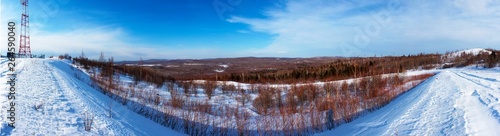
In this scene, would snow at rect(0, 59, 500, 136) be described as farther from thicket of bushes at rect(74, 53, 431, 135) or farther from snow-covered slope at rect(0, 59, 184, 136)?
thicket of bushes at rect(74, 53, 431, 135)

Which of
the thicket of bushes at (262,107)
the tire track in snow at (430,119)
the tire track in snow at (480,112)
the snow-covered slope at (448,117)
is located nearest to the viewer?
the tire track in snow at (480,112)

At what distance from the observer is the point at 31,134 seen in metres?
3.34

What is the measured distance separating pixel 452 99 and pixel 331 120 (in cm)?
230

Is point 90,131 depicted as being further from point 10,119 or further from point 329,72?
point 329,72

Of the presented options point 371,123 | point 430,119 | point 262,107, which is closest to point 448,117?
point 430,119

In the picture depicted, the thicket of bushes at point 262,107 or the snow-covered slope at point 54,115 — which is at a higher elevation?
the snow-covered slope at point 54,115

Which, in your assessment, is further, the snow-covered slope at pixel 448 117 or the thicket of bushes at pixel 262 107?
the thicket of bushes at pixel 262 107

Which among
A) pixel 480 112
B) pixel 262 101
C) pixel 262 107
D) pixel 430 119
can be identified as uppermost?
pixel 480 112

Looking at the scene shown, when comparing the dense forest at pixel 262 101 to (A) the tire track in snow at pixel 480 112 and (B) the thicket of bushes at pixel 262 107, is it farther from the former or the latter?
(A) the tire track in snow at pixel 480 112

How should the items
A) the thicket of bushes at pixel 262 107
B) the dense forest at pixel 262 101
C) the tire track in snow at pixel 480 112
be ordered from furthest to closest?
the dense forest at pixel 262 101
the thicket of bushes at pixel 262 107
the tire track in snow at pixel 480 112

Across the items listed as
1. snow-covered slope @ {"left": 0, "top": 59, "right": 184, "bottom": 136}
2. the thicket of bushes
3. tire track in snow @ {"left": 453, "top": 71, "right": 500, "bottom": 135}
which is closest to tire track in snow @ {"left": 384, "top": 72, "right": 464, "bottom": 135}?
tire track in snow @ {"left": 453, "top": 71, "right": 500, "bottom": 135}

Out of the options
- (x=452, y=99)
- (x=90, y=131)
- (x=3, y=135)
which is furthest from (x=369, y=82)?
(x=3, y=135)

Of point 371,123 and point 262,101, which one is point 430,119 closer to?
point 371,123

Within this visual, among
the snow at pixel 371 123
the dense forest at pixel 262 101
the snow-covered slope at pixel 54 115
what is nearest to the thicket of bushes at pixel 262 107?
the dense forest at pixel 262 101
